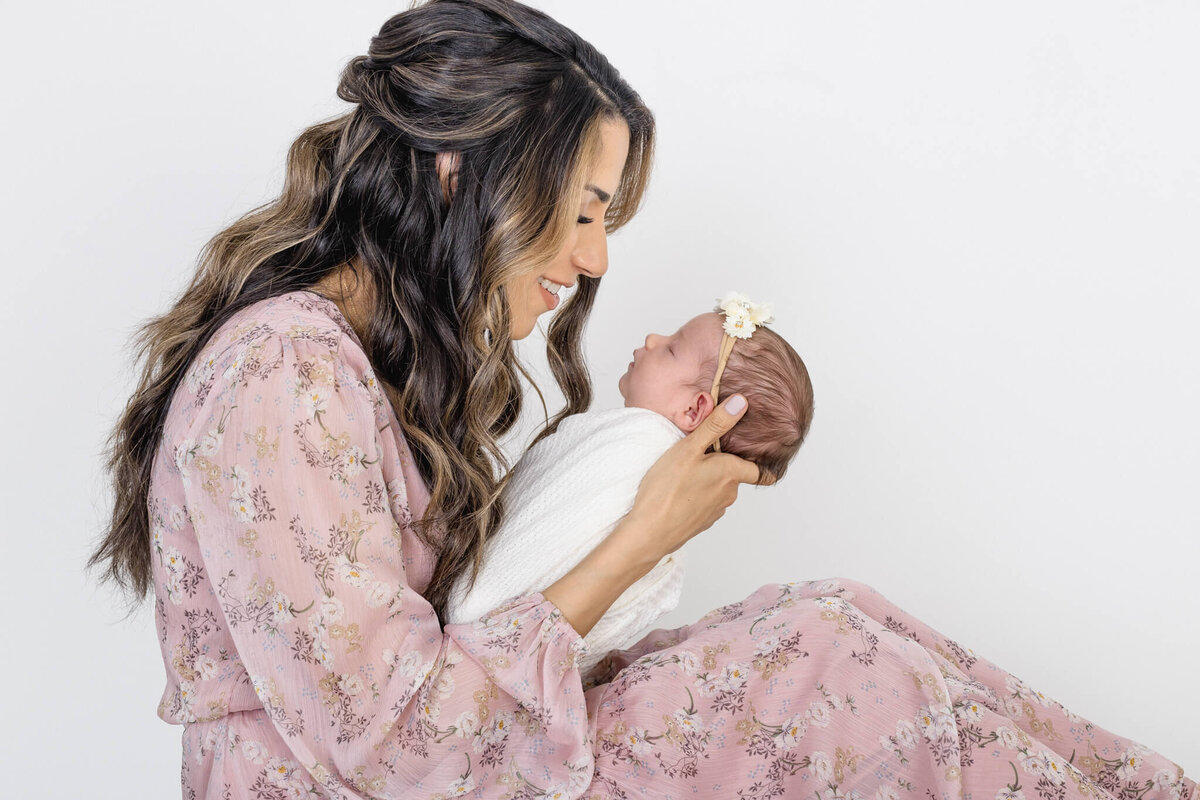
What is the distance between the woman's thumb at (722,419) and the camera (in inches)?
74.5

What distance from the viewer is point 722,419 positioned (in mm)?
1903

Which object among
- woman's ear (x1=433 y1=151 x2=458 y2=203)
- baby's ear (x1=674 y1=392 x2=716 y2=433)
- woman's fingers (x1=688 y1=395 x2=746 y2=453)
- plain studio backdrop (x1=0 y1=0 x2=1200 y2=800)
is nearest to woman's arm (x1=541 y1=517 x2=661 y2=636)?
woman's fingers (x1=688 y1=395 x2=746 y2=453)

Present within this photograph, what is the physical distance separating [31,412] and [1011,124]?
8.54ft

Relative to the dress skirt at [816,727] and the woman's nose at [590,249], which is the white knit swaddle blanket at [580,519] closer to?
the dress skirt at [816,727]

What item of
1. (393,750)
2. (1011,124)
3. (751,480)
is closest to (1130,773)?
(751,480)

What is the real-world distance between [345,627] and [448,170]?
0.71 m

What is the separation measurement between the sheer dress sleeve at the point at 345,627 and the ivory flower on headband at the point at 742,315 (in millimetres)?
744

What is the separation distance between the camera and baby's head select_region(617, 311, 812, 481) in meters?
1.98

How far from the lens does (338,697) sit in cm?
141

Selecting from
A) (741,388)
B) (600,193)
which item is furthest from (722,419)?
(600,193)

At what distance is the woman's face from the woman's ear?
7.2 inches

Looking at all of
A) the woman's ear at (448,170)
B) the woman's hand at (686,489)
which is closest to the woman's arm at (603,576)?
the woman's hand at (686,489)

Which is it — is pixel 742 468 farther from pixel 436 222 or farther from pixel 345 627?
pixel 345 627

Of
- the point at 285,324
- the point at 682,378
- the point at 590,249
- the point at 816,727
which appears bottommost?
the point at 816,727
